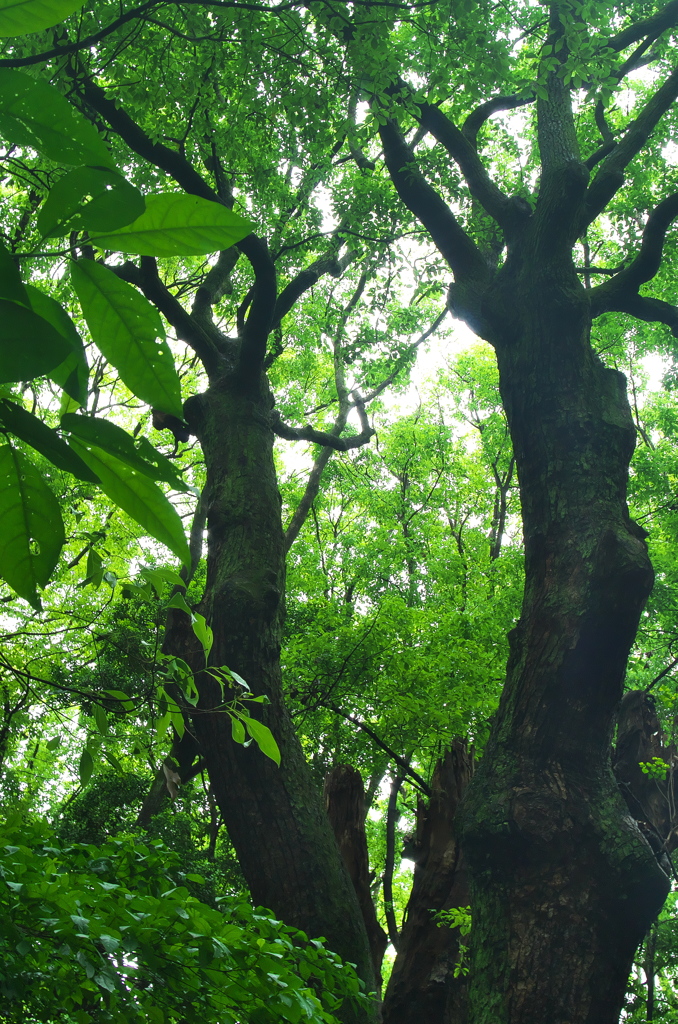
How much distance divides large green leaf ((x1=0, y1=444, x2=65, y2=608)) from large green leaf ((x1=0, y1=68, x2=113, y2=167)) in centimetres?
18

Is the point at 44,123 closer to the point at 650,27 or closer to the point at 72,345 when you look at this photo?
the point at 72,345

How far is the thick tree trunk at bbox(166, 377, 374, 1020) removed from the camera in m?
3.21

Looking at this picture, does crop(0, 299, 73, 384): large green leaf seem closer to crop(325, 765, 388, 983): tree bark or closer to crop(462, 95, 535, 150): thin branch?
crop(325, 765, 388, 983): tree bark

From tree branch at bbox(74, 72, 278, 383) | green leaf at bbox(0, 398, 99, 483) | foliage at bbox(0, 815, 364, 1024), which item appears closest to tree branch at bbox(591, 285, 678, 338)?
tree branch at bbox(74, 72, 278, 383)

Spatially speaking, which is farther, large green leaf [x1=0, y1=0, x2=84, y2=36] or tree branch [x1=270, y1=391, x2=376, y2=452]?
tree branch [x1=270, y1=391, x2=376, y2=452]

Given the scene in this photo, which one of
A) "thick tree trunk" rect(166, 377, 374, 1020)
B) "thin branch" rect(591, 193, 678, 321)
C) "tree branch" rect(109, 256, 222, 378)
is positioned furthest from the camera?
"tree branch" rect(109, 256, 222, 378)

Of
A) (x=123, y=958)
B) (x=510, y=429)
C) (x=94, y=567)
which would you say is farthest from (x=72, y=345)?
(x=510, y=429)

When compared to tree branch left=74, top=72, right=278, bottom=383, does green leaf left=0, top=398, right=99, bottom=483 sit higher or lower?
lower

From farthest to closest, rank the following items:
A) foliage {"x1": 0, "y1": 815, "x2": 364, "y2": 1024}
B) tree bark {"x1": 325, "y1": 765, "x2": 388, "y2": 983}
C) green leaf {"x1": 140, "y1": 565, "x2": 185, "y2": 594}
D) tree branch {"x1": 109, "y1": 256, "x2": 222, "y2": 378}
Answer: tree branch {"x1": 109, "y1": 256, "x2": 222, "y2": 378}
tree bark {"x1": 325, "y1": 765, "x2": 388, "y2": 983}
foliage {"x1": 0, "y1": 815, "x2": 364, "y2": 1024}
green leaf {"x1": 140, "y1": 565, "x2": 185, "y2": 594}

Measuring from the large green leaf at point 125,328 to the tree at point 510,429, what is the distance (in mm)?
1208

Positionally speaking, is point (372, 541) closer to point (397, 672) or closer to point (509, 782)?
point (397, 672)

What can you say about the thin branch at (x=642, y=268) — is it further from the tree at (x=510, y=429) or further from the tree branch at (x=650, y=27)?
the tree branch at (x=650, y=27)

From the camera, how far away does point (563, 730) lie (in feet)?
8.96

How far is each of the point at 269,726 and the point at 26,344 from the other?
11.0 feet
